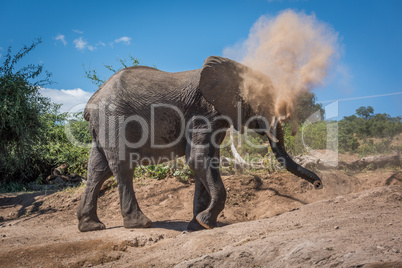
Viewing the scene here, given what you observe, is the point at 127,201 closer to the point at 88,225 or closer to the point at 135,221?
the point at 135,221

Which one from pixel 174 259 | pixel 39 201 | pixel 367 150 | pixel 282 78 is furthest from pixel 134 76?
pixel 367 150

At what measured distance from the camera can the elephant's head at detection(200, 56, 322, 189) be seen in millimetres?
5367

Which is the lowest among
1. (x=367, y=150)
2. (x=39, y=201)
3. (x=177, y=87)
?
(x=39, y=201)

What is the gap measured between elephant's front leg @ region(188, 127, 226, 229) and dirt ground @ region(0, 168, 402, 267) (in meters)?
0.34

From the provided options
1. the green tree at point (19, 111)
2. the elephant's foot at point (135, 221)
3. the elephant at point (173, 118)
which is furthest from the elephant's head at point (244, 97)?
the green tree at point (19, 111)

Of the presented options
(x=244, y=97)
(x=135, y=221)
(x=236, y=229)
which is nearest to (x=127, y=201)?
(x=135, y=221)

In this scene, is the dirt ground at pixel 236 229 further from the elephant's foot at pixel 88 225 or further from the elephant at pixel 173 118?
the elephant at pixel 173 118

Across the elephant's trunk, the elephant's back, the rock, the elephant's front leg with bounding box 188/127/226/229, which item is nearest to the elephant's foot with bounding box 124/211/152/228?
the elephant's front leg with bounding box 188/127/226/229

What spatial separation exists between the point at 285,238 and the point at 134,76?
372 cm

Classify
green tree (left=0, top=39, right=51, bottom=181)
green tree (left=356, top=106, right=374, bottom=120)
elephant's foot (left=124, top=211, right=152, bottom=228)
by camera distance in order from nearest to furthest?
elephant's foot (left=124, top=211, right=152, bottom=228), green tree (left=0, top=39, right=51, bottom=181), green tree (left=356, top=106, right=374, bottom=120)

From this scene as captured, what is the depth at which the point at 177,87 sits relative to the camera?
18.6 ft

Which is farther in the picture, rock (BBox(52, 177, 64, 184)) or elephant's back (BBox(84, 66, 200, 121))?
rock (BBox(52, 177, 64, 184))

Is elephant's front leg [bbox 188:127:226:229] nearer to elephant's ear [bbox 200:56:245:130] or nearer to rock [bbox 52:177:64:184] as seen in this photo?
elephant's ear [bbox 200:56:245:130]

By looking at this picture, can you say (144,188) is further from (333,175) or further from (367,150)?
(367,150)
